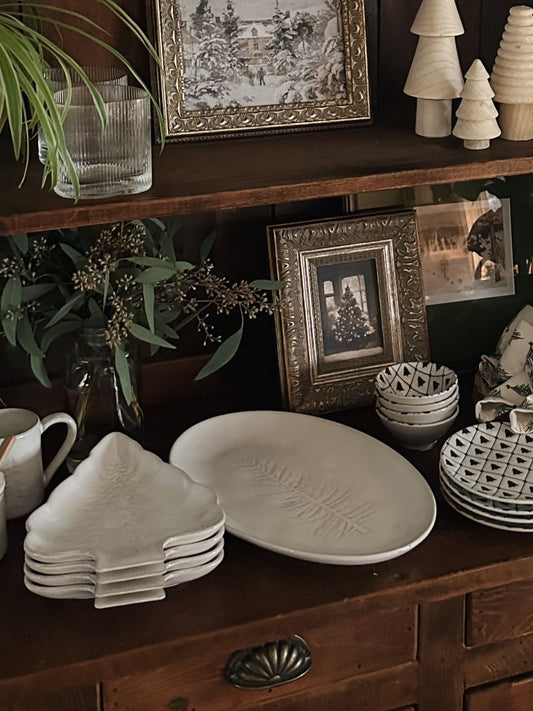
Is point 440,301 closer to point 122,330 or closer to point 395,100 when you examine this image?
point 395,100

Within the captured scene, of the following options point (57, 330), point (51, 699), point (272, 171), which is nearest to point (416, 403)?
point (272, 171)

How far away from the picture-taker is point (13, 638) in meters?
0.97

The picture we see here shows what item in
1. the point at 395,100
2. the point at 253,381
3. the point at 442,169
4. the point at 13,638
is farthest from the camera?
the point at 253,381

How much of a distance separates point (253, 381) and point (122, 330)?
320 mm

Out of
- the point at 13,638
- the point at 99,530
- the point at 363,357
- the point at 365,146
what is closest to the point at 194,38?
the point at 365,146

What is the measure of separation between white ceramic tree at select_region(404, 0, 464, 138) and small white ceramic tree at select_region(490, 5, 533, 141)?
0.05 m

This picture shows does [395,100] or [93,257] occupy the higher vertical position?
[395,100]

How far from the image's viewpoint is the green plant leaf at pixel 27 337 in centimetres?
112

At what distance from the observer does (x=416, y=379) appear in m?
1.30

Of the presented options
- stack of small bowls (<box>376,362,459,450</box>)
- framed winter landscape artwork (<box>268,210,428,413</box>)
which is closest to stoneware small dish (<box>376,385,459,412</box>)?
stack of small bowls (<box>376,362,459,450</box>)

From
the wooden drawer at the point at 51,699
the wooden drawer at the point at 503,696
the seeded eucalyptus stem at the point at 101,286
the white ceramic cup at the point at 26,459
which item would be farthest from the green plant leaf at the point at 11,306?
the wooden drawer at the point at 503,696

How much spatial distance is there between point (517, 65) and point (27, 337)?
65cm

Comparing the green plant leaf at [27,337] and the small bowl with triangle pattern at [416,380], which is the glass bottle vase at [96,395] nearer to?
the green plant leaf at [27,337]

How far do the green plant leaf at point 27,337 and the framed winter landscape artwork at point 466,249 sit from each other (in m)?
0.56
